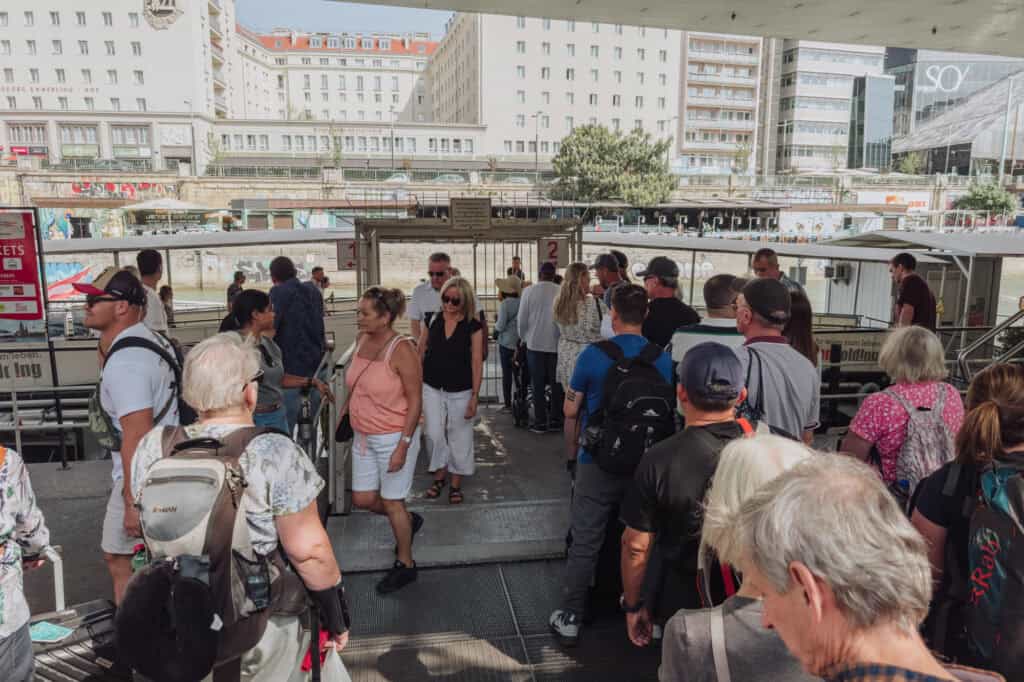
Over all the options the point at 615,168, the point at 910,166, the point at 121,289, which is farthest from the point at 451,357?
the point at 910,166

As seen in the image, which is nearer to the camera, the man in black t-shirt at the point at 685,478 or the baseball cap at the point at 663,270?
the man in black t-shirt at the point at 685,478

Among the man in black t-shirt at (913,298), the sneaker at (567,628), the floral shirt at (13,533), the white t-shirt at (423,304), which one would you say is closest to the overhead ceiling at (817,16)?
the white t-shirt at (423,304)

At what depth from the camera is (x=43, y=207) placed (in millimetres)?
52094

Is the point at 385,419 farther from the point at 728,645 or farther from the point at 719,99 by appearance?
the point at 719,99

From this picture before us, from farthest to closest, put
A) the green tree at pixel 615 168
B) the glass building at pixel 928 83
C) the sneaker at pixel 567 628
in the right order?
the glass building at pixel 928 83 < the green tree at pixel 615 168 < the sneaker at pixel 567 628

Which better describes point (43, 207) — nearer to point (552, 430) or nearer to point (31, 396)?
point (31, 396)

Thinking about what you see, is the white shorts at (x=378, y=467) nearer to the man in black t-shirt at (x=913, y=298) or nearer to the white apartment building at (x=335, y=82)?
the man in black t-shirt at (x=913, y=298)

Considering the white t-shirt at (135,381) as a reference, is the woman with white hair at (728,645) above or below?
below

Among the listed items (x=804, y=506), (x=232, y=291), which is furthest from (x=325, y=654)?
(x=232, y=291)

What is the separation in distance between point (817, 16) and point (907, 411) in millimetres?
6721

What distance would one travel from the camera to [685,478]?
241 centimetres

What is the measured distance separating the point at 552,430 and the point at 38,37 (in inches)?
3500

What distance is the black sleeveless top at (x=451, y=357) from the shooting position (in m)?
5.13

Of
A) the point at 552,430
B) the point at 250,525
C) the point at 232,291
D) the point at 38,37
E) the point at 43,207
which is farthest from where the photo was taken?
the point at 38,37
